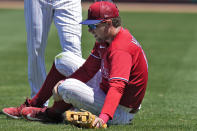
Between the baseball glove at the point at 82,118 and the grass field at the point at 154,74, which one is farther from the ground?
the baseball glove at the point at 82,118

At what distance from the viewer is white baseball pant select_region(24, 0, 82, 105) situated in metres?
5.50

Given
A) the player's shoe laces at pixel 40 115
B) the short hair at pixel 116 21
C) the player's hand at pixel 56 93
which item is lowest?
the player's shoe laces at pixel 40 115

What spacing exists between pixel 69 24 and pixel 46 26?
324 mm

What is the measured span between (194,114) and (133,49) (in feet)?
6.18

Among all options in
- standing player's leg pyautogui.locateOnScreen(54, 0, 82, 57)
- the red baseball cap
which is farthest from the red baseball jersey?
standing player's leg pyautogui.locateOnScreen(54, 0, 82, 57)

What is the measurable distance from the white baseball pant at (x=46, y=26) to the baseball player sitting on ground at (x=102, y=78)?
0.57 m

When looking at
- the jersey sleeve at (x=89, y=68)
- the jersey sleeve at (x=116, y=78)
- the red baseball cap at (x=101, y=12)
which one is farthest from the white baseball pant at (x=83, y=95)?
the red baseball cap at (x=101, y=12)

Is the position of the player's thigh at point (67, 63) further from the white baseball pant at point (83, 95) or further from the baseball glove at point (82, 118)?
the baseball glove at point (82, 118)

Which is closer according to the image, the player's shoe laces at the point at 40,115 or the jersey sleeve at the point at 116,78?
the jersey sleeve at the point at 116,78

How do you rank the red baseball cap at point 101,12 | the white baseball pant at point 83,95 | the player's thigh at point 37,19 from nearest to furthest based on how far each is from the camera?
the red baseball cap at point 101,12 → the white baseball pant at point 83,95 → the player's thigh at point 37,19

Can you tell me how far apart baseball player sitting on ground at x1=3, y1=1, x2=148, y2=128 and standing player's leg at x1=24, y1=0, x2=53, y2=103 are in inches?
→ 24.3

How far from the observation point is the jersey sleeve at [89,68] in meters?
4.84

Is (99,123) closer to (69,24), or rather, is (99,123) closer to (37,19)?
(69,24)

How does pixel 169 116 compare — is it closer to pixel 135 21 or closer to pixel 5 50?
pixel 5 50
